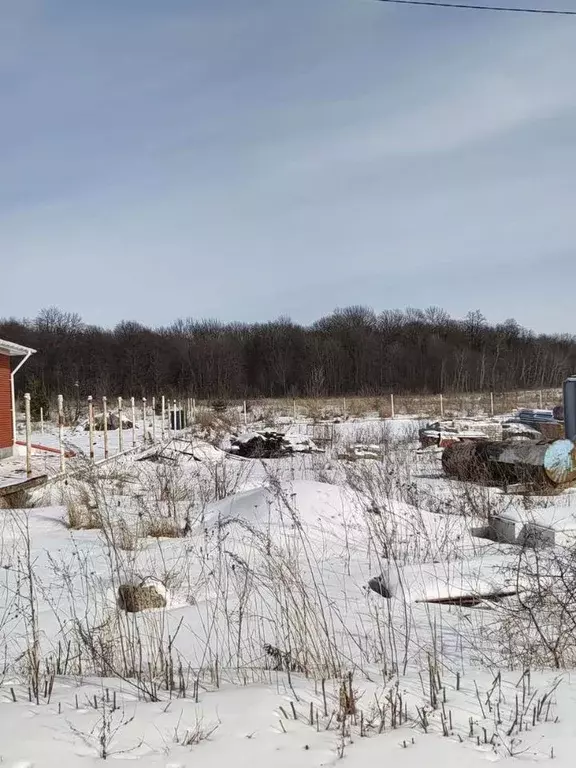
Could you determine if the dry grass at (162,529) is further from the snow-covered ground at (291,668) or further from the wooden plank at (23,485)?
the wooden plank at (23,485)

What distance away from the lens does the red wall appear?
57.3ft

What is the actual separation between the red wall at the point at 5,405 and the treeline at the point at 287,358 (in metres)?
37.9

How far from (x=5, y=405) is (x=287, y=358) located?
184ft

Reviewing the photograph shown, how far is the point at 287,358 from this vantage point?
73312 millimetres

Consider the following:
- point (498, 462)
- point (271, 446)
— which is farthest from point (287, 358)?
point (498, 462)

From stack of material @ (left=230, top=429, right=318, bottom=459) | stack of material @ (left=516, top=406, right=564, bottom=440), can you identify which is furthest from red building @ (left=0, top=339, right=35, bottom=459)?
stack of material @ (left=516, top=406, right=564, bottom=440)

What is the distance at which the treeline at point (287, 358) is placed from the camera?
63.9m

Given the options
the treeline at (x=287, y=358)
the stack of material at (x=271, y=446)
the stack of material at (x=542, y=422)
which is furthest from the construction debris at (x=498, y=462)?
the treeline at (x=287, y=358)

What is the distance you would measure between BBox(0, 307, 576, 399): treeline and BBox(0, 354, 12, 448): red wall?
37.9 metres

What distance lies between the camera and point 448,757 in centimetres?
221

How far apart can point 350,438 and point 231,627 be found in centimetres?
1749

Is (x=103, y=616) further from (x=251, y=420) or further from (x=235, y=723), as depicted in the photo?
(x=251, y=420)

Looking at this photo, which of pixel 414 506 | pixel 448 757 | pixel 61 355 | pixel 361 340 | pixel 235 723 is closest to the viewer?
pixel 448 757

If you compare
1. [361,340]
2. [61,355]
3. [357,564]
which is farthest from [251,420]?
[361,340]
